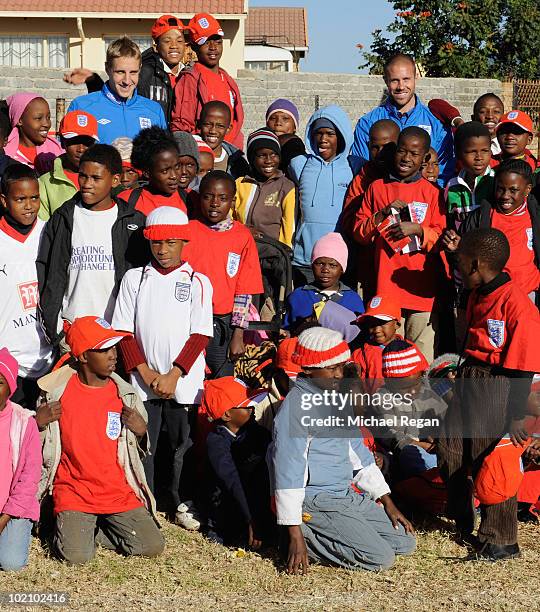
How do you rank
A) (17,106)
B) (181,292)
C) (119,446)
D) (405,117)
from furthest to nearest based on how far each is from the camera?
(405,117), (17,106), (181,292), (119,446)

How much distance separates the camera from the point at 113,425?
589cm

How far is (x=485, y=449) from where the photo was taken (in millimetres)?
5820

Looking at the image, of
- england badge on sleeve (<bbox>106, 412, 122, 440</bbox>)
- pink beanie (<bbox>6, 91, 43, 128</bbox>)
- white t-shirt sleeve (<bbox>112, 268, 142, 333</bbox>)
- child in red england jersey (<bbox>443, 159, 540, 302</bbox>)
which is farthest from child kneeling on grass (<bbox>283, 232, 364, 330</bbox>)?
pink beanie (<bbox>6, 91, 43, 128</bbox>)

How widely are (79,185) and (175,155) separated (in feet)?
2.21

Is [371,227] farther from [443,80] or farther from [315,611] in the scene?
[443,80]

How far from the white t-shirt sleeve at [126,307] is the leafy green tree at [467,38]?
16.0m

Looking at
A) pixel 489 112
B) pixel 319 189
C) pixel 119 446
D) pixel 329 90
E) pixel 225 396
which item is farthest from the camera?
pixel 329 90

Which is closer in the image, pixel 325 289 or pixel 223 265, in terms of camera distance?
pixel 223 265

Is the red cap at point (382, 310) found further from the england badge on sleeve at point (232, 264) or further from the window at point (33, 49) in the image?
the window at point (33, 49)

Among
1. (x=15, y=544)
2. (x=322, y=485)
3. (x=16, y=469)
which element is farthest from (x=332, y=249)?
(x=15, y=544)

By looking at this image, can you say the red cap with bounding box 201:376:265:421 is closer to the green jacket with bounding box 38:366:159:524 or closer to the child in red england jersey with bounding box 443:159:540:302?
the green jacket with bounding box 38:366:159:524

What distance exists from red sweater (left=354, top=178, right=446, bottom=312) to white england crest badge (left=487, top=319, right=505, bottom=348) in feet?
4.48

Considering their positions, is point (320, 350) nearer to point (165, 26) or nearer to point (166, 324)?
point (166, 324)

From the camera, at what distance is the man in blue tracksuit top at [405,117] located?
8.12 m
